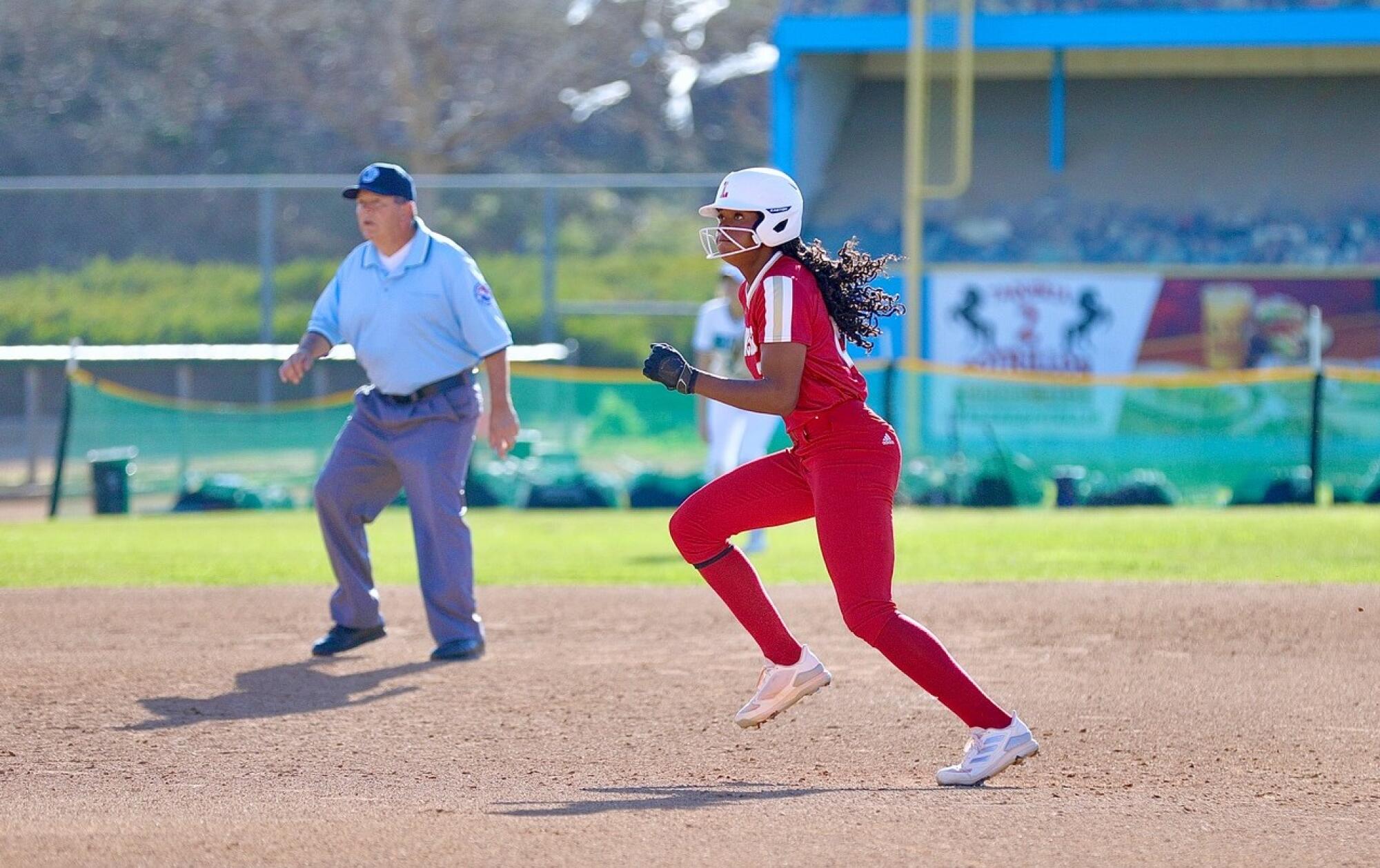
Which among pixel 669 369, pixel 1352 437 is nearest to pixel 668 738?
pixel 669 369

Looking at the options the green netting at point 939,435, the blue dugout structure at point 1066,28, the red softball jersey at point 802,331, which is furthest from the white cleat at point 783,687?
the blue dugout structure at point 1066,28

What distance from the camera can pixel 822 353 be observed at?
222 inches

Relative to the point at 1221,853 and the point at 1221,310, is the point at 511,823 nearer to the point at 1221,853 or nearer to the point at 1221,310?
the point at 1221,853

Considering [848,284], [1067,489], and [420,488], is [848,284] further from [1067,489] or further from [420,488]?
[1067,489]

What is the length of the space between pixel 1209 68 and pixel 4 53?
22823mm

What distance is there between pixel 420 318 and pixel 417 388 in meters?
0.32

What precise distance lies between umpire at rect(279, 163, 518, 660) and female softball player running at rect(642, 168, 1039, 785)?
2.11 metres

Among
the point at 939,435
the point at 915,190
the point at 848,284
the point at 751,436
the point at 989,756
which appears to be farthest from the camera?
the point at 915,190

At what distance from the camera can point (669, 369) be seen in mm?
5410

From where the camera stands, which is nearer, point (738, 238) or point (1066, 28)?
point (738, 238)

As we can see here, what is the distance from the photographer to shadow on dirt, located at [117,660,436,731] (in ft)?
22.1

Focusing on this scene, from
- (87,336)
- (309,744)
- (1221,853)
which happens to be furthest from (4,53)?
(1221,853)

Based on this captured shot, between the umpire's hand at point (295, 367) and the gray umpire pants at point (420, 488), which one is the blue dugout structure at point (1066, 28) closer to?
the gray umpire pants at point (420, 488)

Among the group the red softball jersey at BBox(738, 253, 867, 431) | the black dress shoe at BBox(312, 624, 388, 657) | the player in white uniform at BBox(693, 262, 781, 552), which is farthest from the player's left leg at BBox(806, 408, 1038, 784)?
the player in white uniform at BBox(693, 262, 781, 552)
